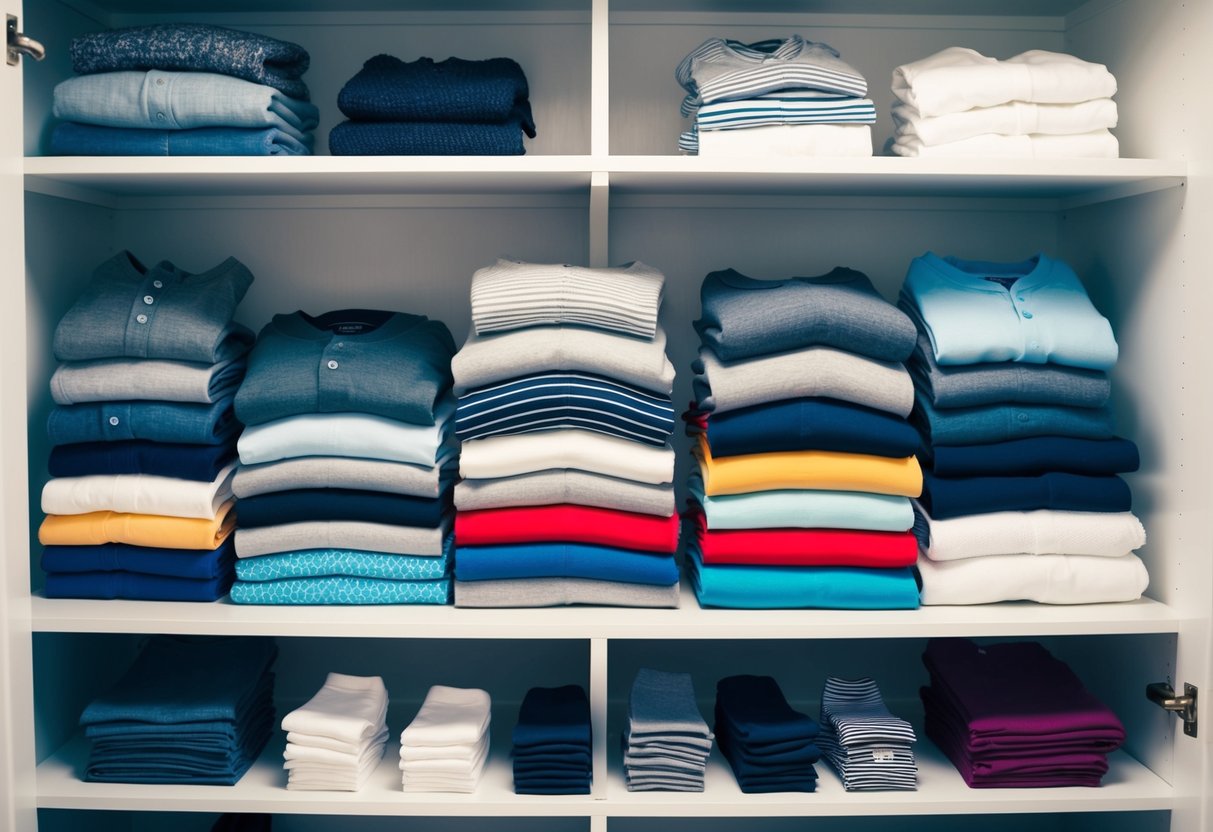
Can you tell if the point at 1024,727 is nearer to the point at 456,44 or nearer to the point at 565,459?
the point at 565,459

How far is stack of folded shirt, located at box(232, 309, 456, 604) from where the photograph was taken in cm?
160

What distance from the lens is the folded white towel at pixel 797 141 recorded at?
1.59 m

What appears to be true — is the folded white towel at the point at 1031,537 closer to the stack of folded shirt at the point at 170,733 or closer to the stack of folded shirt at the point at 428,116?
the stack of folded shirt at the point at 428,116

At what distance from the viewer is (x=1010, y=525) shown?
5.27ft

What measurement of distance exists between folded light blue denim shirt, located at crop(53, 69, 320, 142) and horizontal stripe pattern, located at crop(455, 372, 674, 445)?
58 centimetres

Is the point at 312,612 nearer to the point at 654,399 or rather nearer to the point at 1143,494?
the point at 654,399

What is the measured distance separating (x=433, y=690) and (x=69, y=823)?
27.1 inches

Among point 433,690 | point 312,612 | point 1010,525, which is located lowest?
point 433,690

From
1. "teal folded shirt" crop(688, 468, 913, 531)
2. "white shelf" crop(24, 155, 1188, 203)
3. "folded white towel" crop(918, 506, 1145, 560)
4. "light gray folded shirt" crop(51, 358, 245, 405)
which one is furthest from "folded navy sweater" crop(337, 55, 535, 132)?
"folded white towel" crop(918, 506, 1145, 560)

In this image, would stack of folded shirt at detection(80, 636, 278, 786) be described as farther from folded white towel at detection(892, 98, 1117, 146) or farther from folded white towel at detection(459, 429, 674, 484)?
folded white towel at detection(892, 98, 1117, 146)

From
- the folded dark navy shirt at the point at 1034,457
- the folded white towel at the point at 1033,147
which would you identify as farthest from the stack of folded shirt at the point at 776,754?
the folded white towel at the point at 1033,147

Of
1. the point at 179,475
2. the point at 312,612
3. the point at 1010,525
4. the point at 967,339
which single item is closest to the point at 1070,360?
the point at 967,339

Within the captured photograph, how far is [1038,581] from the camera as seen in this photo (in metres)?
1.60

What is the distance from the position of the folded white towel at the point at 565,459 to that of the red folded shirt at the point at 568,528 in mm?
67
